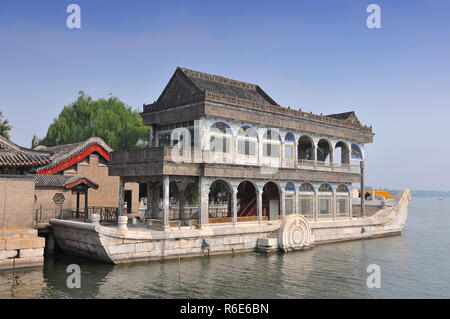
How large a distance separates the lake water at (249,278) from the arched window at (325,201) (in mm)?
5514

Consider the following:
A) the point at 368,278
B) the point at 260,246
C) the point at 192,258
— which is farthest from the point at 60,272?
the point at 368,278

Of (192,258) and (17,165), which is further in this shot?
(192,258)

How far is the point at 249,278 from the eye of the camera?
1897cm

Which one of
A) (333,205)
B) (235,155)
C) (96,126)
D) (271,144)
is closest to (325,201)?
(333,205)

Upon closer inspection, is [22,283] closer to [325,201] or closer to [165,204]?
[165,204]

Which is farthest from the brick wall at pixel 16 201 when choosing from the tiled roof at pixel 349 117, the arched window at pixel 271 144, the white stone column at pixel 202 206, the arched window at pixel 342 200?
the tiled roof at pixel 349 117

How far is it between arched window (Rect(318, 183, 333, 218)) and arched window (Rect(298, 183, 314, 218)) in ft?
2.74
